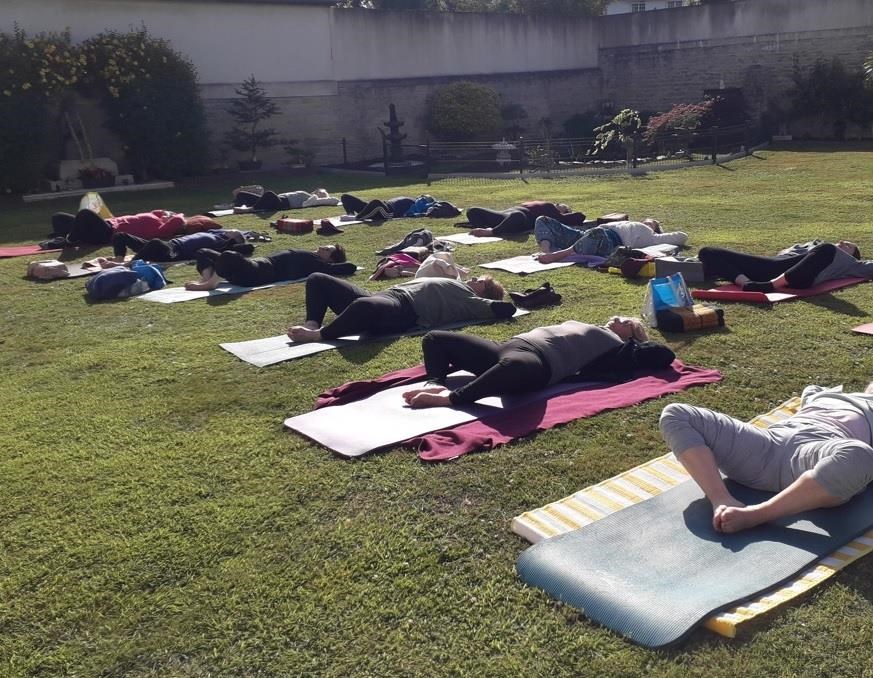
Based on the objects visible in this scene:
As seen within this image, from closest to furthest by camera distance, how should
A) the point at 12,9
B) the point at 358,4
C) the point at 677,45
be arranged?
the point at 12,9 < the point at 677,45 < the point at 358,4

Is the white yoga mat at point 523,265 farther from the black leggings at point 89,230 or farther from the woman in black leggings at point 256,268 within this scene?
the black leggings at point 89,230

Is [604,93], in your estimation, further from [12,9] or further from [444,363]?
[444,363]

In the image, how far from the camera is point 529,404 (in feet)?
16.1

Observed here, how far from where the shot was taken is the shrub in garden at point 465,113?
24.6 meters

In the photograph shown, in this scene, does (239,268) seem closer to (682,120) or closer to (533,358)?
(533,358)

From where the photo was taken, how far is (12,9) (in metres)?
18.2

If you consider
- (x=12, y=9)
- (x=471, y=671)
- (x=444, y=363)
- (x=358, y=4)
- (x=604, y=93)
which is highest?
(x=358, y=4)

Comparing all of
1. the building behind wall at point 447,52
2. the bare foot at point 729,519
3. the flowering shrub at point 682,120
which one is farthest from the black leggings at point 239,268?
the flowering shrub at point 682,120

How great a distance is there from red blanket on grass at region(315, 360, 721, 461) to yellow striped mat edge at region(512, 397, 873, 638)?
68cm

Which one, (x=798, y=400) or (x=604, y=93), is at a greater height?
(x=604, y=93)

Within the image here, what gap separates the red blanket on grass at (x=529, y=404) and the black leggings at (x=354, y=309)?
2.83 feet

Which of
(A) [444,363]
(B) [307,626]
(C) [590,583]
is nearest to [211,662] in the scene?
(B) [307,626]

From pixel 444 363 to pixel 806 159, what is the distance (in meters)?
16.5

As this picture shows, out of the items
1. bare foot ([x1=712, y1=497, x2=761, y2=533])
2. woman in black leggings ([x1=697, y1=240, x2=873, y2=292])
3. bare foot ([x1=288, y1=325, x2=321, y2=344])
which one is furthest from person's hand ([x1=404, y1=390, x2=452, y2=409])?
woman in black leggings ([x1=697, y1=240, x2=873, y2=292])
